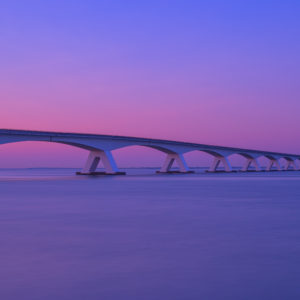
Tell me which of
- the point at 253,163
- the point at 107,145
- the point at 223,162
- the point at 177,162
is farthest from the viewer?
the point at 253,163

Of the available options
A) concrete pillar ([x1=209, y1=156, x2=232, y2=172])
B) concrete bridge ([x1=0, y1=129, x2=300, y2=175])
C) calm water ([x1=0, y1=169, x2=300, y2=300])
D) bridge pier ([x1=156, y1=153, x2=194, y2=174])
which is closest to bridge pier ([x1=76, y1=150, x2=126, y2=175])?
concrete bridge ([x1=0, y1=129, x2=300, y2=175])

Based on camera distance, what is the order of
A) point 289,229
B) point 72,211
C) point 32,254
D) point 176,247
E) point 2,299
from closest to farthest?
point 2,299 → point 32,254 → point 176,247 → point 289,229 → point 72,211

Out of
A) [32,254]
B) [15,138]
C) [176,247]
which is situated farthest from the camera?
[15,138]

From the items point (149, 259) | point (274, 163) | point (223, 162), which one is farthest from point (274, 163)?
point (149, 259)

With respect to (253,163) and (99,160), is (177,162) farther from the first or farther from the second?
(253,163)

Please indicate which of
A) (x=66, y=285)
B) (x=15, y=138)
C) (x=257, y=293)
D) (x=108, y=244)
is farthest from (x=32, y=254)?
(x=15, y=138)

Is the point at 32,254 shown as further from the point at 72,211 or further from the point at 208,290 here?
the point at 72,211

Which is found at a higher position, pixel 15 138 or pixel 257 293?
pixel 15 138

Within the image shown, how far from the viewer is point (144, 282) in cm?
664

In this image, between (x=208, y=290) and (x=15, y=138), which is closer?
(x=208, y=290)

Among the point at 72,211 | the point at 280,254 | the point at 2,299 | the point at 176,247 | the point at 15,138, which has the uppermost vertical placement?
the point at 15,138

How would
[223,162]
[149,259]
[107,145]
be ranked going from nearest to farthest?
[149,259] → [107,145] → [223,162]

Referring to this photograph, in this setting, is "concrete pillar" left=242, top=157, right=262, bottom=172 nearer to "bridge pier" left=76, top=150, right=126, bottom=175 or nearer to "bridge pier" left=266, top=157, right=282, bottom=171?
"bridge pier" left=266, top=157, right=282, bottom=171

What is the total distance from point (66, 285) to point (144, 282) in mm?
1095
